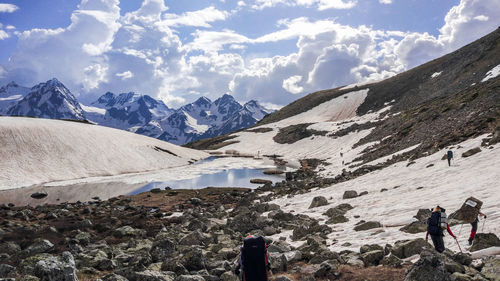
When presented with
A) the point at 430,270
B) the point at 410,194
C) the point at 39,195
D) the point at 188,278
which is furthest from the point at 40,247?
the point at 39,195

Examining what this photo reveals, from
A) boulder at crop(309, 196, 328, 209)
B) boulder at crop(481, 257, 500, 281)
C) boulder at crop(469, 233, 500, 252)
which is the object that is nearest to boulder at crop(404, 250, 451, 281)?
boulder at crop(481, 257, 500, 281)

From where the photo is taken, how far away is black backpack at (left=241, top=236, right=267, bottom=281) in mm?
10695

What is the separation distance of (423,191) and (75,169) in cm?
7619

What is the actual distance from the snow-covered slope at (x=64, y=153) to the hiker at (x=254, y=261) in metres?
68.9

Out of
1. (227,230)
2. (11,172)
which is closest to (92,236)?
(227,230)

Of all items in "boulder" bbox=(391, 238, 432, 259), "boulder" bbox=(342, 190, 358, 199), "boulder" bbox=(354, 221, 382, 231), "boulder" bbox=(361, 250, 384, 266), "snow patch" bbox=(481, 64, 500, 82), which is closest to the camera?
"boulder" bbox=(391, 238, 432, 259)

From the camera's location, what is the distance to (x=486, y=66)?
9325 cm

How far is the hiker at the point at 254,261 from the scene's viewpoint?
10.7 metres

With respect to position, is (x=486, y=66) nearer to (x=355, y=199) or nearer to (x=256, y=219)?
(x=355, y=199)

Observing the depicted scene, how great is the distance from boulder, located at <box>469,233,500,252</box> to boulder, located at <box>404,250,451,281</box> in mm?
3825

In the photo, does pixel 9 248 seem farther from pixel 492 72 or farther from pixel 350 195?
pixel 492 72

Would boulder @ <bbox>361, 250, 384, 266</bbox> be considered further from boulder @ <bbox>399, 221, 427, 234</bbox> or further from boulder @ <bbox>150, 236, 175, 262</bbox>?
boulder @ <bbox>150, 236, 175, 262</bbox>

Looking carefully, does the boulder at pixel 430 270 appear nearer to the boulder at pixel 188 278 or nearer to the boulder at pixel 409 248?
the boulder at pixel 409 248

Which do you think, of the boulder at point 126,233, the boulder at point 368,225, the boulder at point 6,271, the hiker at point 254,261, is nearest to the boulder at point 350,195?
the boulder at point 368,225
